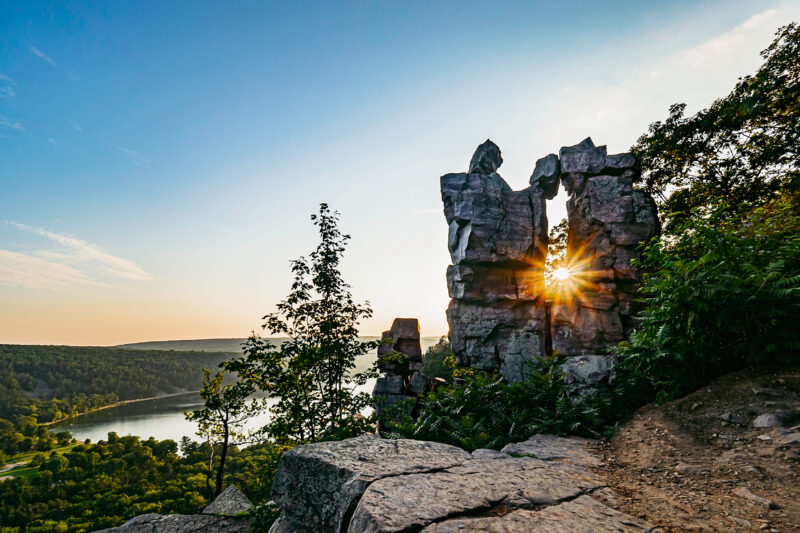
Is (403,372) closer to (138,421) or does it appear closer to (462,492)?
(462,492)

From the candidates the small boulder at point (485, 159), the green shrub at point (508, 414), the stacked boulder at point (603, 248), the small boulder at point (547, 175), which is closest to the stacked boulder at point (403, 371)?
the stacked boulder at point (603, 248)

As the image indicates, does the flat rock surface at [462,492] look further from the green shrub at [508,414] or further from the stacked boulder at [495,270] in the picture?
the stacked boulder at [495,270]

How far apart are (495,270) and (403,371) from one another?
8.81 metres

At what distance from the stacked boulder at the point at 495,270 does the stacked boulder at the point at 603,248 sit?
78.2 inches

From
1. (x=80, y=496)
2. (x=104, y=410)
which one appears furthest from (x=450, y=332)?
(x=104, y=410)

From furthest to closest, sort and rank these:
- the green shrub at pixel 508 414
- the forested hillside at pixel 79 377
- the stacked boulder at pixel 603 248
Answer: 1. the forested hillside at pixel 79 377
2. the stacked boulder at pixel 603 248
3. the green shrub at pixel 508 414

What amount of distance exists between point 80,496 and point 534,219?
166 feet

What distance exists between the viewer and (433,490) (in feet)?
8.61

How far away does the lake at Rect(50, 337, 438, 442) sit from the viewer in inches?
2564

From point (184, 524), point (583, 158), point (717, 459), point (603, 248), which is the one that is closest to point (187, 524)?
point (184, 524)

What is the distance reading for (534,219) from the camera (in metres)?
21.1

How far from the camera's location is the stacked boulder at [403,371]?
62.6 feet

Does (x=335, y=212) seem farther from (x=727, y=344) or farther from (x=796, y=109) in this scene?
(x=796, y=109)

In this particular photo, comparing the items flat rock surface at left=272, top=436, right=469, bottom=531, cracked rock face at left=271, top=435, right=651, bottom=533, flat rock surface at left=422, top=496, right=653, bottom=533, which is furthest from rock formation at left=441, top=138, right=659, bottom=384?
flat rock surface at left=422, top=496, right=653, bottom=533
